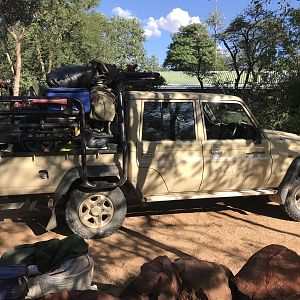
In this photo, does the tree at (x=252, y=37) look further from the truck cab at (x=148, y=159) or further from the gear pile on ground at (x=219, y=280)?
the gear pile on ground at (x=219, y=280)

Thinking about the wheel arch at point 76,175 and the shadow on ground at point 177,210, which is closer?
the wheel arch at point 76,175

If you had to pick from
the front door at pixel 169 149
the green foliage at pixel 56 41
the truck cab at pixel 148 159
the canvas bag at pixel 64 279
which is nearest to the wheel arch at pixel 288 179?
the truck cab at pixel 148 159

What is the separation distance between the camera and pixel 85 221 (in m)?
5.53

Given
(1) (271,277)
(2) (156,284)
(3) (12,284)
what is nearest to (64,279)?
(3) (12,284)

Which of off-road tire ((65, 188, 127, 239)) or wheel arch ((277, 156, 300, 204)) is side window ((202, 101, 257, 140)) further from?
off-road tire ((65, 188, 127, 239))

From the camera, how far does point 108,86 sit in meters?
5.89

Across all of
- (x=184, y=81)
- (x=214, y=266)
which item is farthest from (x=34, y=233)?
(x=184, y=81)

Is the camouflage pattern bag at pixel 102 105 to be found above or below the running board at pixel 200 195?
above

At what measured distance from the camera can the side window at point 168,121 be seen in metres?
5.76

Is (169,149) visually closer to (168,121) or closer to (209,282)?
(168,121)

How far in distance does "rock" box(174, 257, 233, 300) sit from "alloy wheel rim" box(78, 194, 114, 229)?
214 centimetres

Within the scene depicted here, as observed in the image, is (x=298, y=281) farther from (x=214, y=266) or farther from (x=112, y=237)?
(x=112, y=237)

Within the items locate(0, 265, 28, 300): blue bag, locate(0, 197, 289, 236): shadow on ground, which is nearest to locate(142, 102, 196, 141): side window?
locate(0, 197, 289, 236): shadow on ground

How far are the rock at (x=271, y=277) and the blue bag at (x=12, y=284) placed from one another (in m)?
1.58
